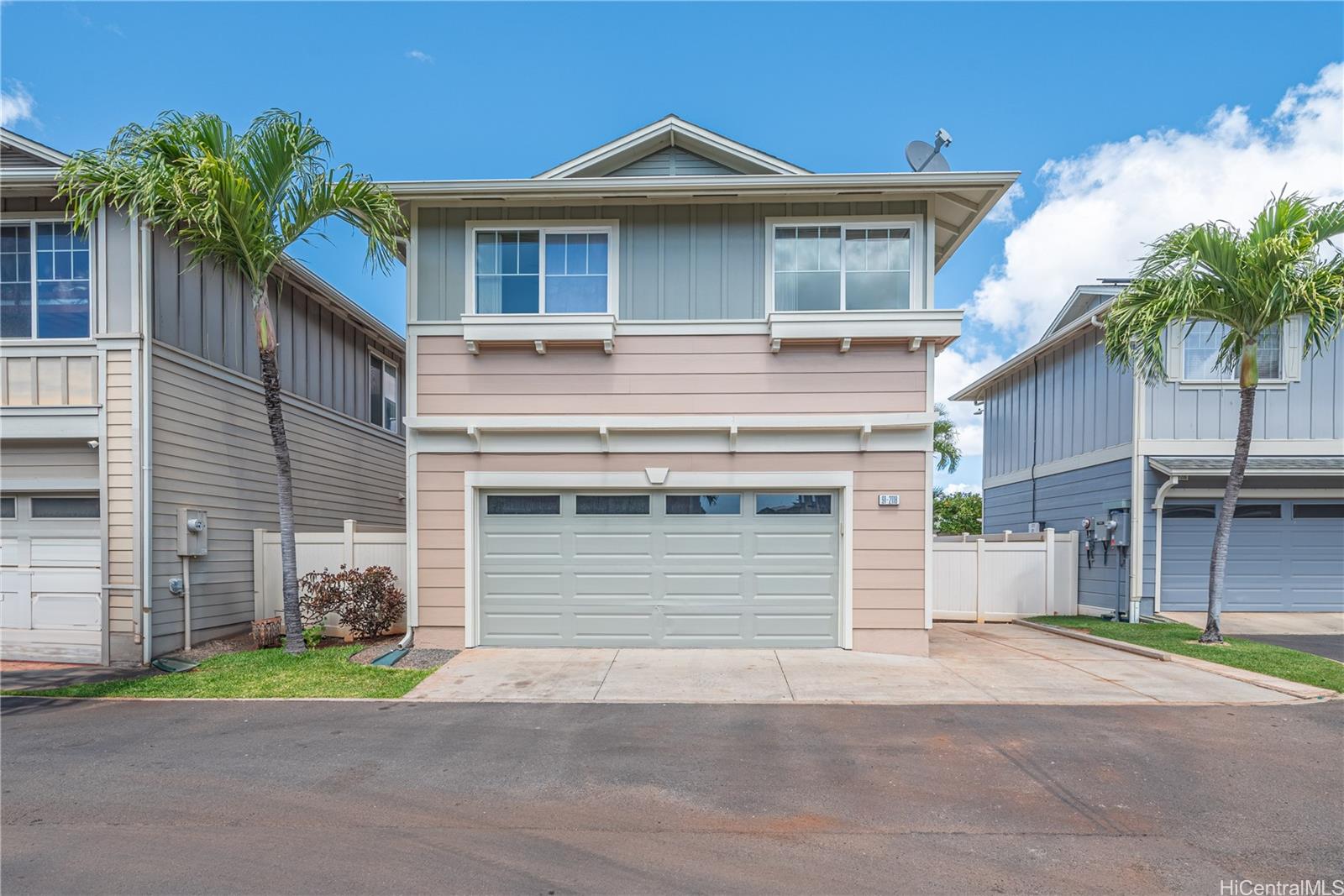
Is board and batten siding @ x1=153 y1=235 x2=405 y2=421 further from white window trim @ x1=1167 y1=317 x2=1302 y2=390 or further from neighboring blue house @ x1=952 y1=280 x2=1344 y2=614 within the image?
white window trim @ x1=1167 y1=317 x2=1302 y2=390

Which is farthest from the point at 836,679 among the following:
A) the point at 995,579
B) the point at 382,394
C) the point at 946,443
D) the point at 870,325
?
the point at 946,443

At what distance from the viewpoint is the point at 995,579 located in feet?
40.7

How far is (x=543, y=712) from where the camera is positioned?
20.7 ft

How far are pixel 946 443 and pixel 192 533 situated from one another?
84.2 ft

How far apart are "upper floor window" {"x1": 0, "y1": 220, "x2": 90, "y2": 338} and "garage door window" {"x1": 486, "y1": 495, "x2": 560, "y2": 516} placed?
5614mm

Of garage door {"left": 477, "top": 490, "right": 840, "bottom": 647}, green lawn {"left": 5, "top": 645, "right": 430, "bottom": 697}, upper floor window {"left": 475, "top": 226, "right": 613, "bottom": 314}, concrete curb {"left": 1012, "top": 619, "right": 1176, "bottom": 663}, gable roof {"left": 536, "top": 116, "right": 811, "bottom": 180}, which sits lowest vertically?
concrete curb {"left": 1012, "top": 619, "right": 1176, "bottom": 663}

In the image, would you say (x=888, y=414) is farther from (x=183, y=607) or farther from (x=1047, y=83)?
(x=183, y=607)

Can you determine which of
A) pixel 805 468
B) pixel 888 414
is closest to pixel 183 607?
pixel 805 468

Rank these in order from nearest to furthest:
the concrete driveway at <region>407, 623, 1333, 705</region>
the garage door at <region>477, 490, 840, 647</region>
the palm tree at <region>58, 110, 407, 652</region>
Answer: the concrete driveway at <region>407, 623, 1333, 705</region>
the palm tree at <region>58, 110, 407, 652</region>
the garage door at <region>477, 490, 840, 647</region>

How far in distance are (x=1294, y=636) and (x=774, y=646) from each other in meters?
8.56

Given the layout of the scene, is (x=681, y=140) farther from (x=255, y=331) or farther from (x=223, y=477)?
(x=223, y=477)

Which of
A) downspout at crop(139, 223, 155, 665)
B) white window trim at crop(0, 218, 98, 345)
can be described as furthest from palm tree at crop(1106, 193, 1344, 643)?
white window trim at crop(0, 218, 98, 345)

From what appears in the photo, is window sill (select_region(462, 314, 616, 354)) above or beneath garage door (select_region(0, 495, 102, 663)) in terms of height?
above

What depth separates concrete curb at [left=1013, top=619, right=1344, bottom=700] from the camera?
6938mm
